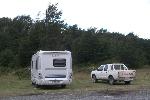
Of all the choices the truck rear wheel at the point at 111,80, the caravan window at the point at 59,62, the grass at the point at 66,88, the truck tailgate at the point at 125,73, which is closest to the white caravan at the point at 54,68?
the caravan window at the point at 59,62

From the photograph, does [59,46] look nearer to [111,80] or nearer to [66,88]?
[111,80]

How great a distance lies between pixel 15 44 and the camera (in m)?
106

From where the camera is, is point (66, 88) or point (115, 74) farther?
point (115, 74)

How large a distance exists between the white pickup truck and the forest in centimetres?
2341

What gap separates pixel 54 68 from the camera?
28.0 metres

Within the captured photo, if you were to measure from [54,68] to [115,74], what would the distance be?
720cm

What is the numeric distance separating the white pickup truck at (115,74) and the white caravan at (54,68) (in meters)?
6.35

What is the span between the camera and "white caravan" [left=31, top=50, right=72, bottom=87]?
27.9m

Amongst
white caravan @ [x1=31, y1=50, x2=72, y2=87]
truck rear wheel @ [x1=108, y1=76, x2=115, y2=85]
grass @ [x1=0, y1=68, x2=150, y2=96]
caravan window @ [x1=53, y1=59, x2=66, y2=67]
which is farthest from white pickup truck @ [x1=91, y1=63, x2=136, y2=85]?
caravan window @ [x1=53, y1=59, x2=66, y2=67]

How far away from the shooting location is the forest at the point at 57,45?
66812 mm

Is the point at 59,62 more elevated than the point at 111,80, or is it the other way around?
the point at 59,62

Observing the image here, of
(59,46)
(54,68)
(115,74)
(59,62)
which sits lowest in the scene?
(115,74)

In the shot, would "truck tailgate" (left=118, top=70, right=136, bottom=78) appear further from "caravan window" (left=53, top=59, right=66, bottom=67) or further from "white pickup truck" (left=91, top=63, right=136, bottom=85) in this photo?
"caravan window" (left=53, top=59, right=66, bottom=67)

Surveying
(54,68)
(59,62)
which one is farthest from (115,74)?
(54,68)
